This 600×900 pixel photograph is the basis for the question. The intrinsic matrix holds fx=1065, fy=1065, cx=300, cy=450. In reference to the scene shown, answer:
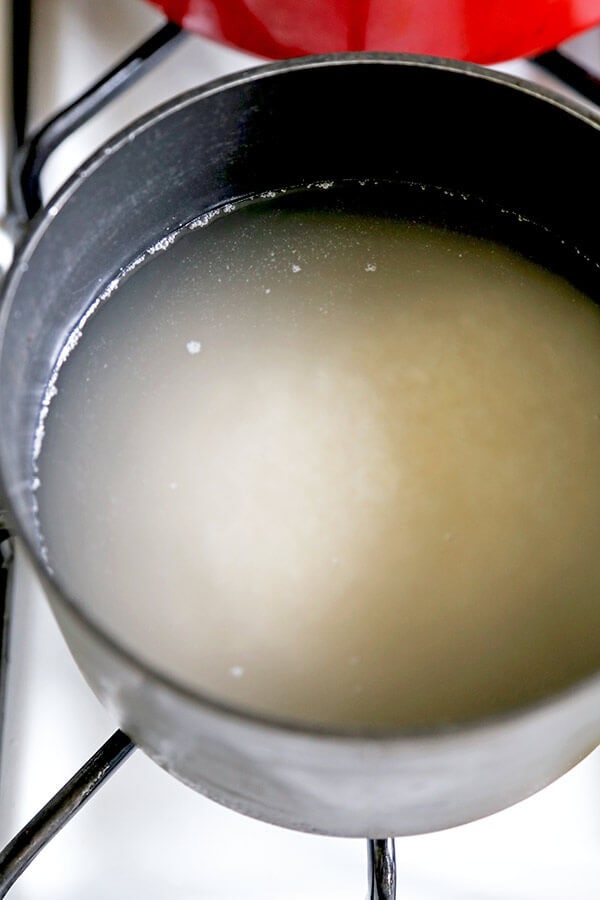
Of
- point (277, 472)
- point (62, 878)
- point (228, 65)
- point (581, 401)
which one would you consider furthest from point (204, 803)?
point (228, 65)

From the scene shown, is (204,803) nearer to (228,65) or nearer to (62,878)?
(62,878)

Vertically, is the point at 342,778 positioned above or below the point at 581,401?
A: below

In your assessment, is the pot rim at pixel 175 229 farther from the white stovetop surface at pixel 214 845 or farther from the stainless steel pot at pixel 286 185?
the white stovetop surface at pixel 214 845

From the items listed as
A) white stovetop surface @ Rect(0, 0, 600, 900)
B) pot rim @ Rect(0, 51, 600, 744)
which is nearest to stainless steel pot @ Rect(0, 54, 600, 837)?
pot rim @ Rect(0, 51, 600, 744)

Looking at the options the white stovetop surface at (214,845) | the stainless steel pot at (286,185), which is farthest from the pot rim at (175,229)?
the white stovetop surface at (214,845)

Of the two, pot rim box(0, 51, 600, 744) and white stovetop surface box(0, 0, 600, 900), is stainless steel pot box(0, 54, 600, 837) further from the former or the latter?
white stovetop surface box(0, 0, 600, 900)

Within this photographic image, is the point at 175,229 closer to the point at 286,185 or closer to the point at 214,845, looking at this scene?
the point at 286,185

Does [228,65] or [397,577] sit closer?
[397,577]
